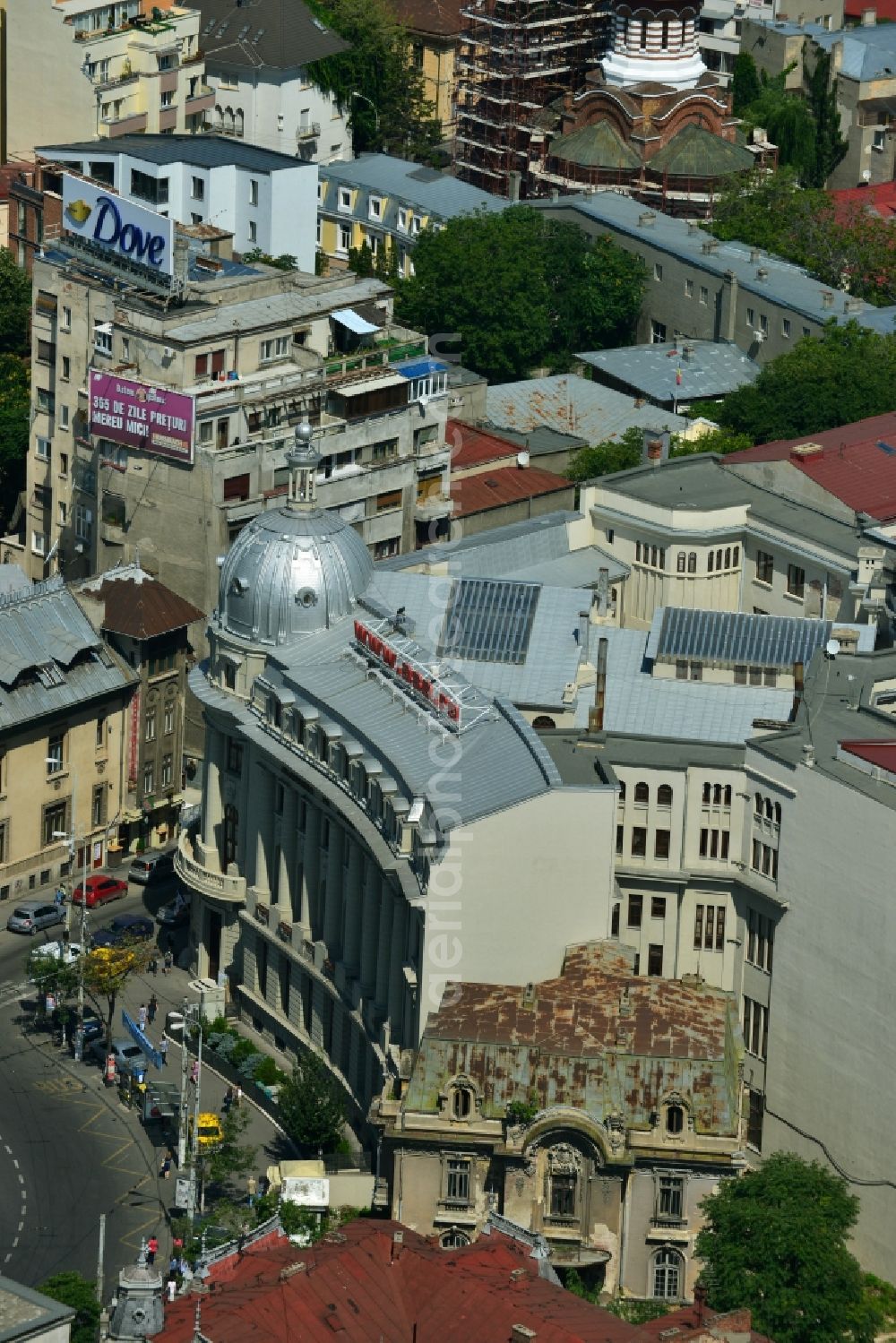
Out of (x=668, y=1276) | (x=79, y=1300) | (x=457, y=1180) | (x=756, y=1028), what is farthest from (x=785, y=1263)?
(x=79, y=1300)

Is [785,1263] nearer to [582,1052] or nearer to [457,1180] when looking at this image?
[582,1052]

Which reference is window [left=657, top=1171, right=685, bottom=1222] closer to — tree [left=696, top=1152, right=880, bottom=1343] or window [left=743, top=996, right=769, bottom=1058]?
tree [left=696, top=1152, right=880, bottom=1343]

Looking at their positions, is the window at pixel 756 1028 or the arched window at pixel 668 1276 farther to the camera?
the window at pixel 756 1028

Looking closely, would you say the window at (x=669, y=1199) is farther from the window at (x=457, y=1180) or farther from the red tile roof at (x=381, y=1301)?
the red tile roof at (x=381, y=1301)

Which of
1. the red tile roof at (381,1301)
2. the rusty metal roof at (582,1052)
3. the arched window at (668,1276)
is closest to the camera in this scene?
the red tile roof at (381,1301)

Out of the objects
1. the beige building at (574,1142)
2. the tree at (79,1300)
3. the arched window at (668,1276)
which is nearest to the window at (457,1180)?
the beige building at (574,1142)

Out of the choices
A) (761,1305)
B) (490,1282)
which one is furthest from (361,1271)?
(761,1305)

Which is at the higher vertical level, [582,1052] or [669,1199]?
[582,1052]

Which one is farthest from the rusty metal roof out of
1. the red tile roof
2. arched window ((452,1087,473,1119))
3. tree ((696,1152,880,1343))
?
the red tile roof
